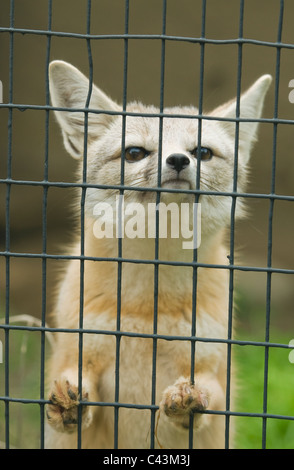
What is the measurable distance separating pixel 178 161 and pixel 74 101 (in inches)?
33.6

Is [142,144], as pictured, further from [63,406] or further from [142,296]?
[63,406]

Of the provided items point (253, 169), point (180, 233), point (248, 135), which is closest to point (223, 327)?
point (180, 233)

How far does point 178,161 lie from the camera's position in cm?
299

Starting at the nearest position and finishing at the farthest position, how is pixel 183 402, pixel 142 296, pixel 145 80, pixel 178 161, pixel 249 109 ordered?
1. pixel 183 402
2. pixel 178 161
3. pixel 142 296
4. pixel 249 109
5. pixel 145 80

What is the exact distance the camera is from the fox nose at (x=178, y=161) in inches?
118

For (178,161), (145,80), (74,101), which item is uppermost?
(145,80)

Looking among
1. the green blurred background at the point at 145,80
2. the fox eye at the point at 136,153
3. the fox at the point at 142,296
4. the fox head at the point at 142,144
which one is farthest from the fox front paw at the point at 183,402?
the green blurred background at the point at 145,80

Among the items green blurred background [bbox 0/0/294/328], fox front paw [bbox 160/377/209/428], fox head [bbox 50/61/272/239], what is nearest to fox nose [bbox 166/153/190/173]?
fox head [bbox 50/61/272/239]

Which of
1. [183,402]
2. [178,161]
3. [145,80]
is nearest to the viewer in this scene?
[183,402]

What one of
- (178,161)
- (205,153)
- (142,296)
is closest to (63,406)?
(142,296)

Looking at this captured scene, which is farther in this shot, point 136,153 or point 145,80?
point 145,80

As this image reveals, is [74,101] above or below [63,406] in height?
above

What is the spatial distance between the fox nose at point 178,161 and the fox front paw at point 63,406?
0.97 m

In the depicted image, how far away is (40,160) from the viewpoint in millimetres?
7000
